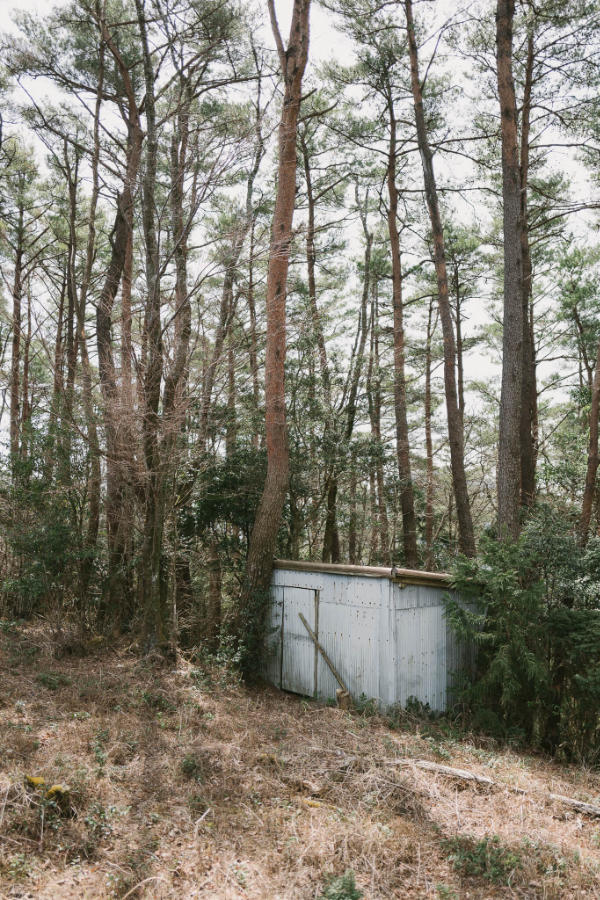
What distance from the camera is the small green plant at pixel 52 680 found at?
7043mm

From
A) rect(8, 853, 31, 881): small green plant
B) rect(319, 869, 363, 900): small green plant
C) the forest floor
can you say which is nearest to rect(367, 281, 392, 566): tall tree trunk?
the forest floor

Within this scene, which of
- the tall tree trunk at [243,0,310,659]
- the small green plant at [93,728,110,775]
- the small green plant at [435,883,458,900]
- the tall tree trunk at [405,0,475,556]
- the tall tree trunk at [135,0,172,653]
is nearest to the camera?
the small green plant at [435,883,458,900]

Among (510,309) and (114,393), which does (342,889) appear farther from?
(510,309)

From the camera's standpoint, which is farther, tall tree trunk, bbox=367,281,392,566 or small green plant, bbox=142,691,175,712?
tall tree trunk, bbox=367,281,392,566

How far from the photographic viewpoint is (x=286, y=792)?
4867mm

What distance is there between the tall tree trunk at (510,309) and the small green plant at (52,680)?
5.89 meters

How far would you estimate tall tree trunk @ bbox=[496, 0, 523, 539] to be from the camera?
9258 mm

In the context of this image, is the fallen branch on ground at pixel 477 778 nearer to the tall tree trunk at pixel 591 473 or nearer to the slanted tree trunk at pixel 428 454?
the tall tree trunk at pixel 591 473

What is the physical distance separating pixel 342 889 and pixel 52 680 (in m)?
4.70

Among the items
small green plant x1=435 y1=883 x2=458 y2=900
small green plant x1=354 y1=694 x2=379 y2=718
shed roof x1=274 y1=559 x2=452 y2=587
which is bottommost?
small green plant x1=354 y1=694 x2=379 y2=718

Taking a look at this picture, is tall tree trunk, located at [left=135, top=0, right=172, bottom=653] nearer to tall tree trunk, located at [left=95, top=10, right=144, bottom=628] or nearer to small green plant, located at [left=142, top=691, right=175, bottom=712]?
tall tree trunk, located at [left=95, top=10, right=144, bottom=628]

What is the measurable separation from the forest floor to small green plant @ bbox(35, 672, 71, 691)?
14 cm

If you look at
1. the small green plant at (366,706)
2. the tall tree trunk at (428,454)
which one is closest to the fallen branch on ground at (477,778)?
the small green plant at (366,706)

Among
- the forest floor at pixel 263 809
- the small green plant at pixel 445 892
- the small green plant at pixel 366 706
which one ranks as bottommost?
the small green plant at pixel 366 706
